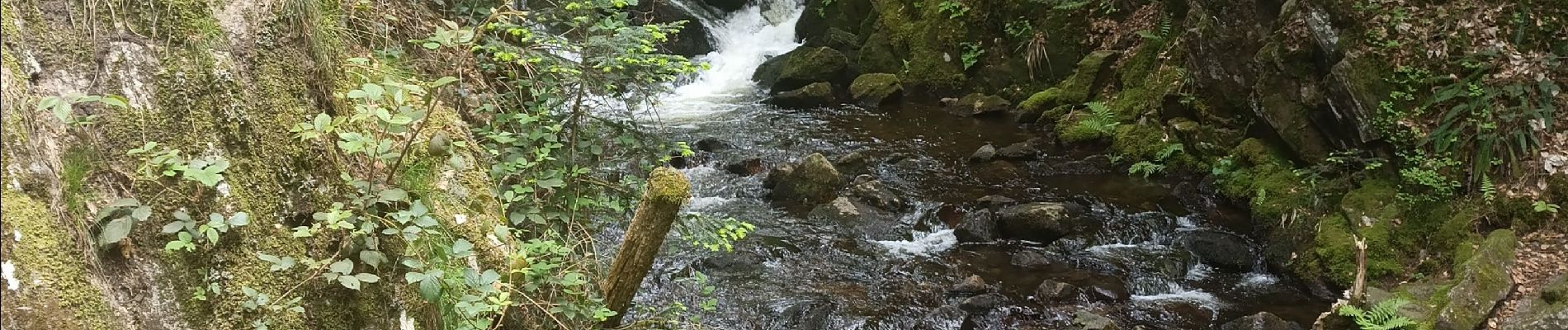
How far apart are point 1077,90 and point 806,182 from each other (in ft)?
17.5

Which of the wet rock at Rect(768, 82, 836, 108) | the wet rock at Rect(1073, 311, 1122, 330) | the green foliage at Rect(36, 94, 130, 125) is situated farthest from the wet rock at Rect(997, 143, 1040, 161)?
the green foliage at Rect(36, 94, 130, 125)

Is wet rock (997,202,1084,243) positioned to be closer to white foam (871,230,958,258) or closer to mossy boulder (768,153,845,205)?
white foam (871,230,958,258)

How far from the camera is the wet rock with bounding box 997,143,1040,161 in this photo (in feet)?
36.0

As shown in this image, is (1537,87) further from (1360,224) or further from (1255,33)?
(1255,33)

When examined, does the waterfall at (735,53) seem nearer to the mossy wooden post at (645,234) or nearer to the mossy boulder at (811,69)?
the mossy boulder at (811,69)

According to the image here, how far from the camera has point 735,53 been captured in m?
18.2

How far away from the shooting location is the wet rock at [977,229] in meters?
8.29

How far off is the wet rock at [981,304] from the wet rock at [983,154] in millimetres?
4213

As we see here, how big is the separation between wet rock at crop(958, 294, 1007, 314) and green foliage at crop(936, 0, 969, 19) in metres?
8.99

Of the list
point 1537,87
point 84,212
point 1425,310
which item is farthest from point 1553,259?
point 84,212

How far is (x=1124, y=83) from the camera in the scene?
489 inches

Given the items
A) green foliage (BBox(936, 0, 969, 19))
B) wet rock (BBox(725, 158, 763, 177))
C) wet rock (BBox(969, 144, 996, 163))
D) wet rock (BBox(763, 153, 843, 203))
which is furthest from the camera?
green foliage (BBox(936, 0, 969, 19))

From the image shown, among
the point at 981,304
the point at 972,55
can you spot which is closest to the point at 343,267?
the point at 981,304

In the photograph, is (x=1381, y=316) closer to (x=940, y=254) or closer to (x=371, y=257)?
(x=940, y=254)
